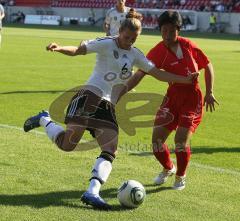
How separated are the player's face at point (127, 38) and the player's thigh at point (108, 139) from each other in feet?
2.95

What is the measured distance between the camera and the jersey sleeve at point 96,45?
6621 millimetres

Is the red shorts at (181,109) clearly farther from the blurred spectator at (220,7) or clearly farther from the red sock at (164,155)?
the blurred spectator at (220,7)

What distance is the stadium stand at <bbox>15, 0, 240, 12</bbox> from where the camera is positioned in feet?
175

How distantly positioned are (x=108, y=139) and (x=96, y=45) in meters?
1.00

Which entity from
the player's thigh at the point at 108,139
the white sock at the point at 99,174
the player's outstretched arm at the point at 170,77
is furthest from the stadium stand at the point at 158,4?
the white sock at the point at 99,174

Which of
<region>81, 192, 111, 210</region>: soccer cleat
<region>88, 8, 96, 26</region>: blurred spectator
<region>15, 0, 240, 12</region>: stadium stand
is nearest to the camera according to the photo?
<region>81, 192, 111, 210</region>: soccer cleat

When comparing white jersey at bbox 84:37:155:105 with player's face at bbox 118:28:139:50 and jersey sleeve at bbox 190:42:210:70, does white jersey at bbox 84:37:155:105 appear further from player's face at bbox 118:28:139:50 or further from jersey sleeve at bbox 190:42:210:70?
jersey sleeve at bbox 190:42:210:70

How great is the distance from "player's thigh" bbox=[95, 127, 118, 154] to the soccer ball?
47cm

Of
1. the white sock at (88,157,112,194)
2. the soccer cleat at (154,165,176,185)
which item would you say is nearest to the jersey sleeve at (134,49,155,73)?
the white sock at (88,157,112,194)

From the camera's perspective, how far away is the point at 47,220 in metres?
5.76

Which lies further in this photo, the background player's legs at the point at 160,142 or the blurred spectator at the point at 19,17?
the blurred spectator at the point at 19,17

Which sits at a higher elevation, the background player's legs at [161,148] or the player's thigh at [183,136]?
the player's thigh at [183,136]

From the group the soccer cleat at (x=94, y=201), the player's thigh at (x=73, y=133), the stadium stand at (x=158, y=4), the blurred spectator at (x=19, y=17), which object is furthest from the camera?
the blurred spectator at (x=19, y=17)

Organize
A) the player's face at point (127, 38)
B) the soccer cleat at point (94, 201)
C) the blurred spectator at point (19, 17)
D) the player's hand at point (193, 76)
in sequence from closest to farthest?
the soccer cleat at point (94, 201) < the player's face at point (127, 38) < the player's hand at point (193, 76) < the blurred spectator at point (19, 17)
